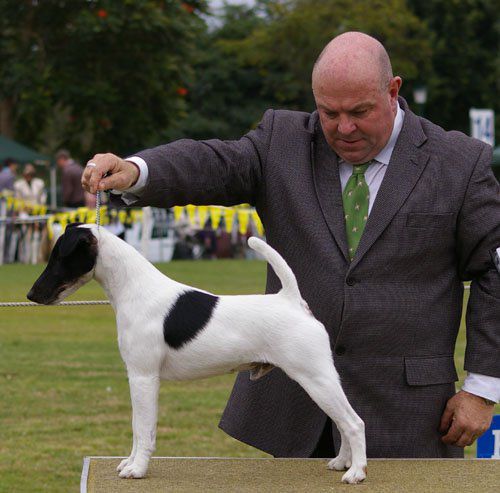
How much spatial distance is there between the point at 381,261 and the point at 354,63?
630mm

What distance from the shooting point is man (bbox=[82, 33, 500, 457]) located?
3473 millimetres

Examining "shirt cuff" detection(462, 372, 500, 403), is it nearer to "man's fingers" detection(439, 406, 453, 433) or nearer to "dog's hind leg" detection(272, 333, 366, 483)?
"man's fingers" detection(439, 406, 453, 433)

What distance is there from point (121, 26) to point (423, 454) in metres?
26.4

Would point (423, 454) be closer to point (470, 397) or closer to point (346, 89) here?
point (470, 397)

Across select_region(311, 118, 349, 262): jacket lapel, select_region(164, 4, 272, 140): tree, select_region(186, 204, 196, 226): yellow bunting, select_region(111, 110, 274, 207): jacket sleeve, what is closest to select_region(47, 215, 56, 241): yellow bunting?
select_region(186, 204, 196, 226): yellow bunting

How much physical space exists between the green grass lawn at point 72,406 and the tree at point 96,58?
55.1ft

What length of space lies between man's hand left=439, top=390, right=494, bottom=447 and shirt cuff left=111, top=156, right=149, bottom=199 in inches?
49.2

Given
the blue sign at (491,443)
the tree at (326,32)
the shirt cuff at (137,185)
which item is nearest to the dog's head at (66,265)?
the shirt cuff at (137,185)

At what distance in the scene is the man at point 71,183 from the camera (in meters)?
19.2

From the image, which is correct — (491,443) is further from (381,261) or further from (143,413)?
(143,413)

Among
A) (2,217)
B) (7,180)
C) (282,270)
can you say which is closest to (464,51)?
(7,180)

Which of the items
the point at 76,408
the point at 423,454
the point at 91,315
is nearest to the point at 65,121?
the point at 91,315

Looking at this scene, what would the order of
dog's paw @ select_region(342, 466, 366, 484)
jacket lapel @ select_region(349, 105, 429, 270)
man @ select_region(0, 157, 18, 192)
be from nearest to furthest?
dog's paw @ select_region(342, 466, 366, 484)
jacket lapel @ select_region(349, 105, 429, 270)
man @ select_region(0, 157, 18, 192)

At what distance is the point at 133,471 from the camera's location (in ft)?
10.1
